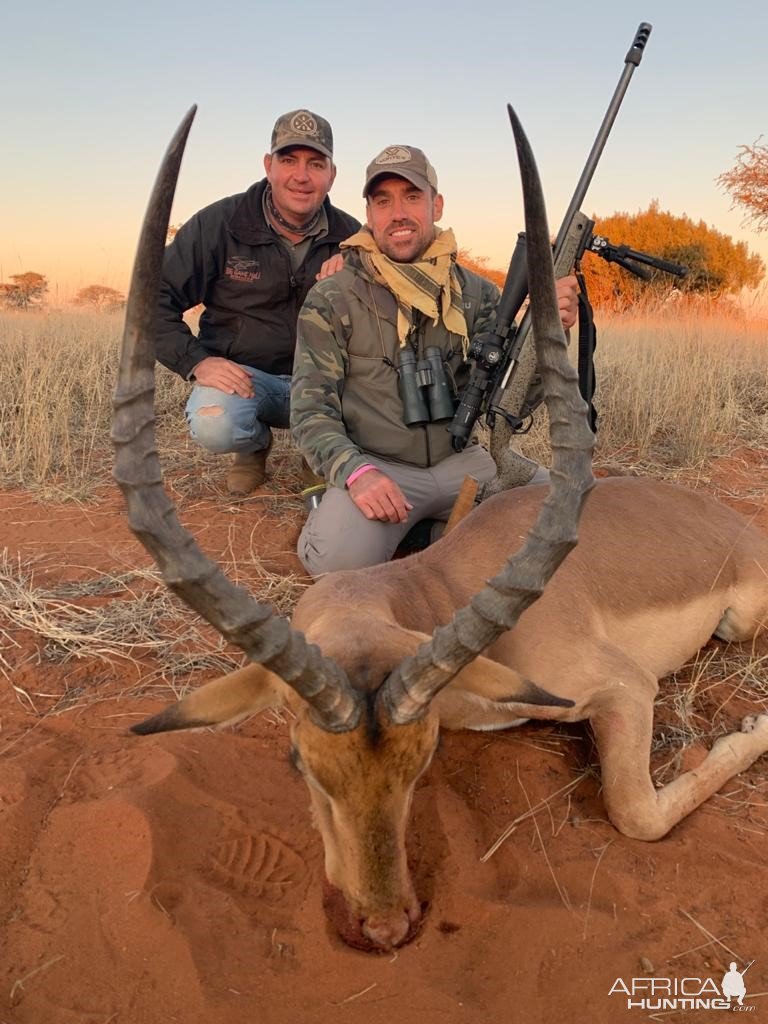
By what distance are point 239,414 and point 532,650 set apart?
4.01m

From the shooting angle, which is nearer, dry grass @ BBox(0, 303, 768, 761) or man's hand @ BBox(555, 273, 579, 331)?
dry grass @ BBox(0, 303, 768, 761)

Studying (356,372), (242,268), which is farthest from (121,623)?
(242,268)

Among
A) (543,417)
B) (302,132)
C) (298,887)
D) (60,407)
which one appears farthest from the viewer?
(543,417)

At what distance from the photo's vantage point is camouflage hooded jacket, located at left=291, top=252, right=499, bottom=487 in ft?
19.0

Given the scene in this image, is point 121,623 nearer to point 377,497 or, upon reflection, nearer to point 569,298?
point 377,497

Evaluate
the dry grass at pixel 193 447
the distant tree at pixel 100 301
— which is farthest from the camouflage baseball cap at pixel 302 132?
the distant tree at pixel 100 301

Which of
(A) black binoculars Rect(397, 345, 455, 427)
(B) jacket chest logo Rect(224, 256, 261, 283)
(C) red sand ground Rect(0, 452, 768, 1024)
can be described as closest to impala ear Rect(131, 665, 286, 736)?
(C) red sand ground Rect(0, 452, 768, 1024)

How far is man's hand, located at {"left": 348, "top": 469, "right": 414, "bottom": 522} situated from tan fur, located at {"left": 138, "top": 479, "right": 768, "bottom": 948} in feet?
2.72

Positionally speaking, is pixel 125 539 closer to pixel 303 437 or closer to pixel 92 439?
pixel 303 437

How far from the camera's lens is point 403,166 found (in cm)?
579

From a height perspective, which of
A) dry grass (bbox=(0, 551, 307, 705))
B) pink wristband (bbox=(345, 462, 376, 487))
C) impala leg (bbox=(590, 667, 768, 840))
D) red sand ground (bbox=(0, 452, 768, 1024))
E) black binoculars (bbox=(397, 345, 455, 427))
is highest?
black binoculars (bbox=(397, 345, 455, 427))

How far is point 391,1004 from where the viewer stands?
2.81 metres

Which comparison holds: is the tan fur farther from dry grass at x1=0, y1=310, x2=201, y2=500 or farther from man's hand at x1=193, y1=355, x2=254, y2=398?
dry grass at x1=0, y1=310, x2=201, y2=500

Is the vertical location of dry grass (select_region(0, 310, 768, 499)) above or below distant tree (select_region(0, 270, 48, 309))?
above
